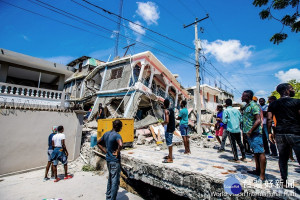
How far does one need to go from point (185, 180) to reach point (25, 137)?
22.2 ft

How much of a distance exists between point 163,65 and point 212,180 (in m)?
11.5

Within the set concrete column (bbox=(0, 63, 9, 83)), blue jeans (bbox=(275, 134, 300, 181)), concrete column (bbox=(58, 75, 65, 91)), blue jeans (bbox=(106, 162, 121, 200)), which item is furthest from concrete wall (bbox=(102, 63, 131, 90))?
blue jeans (bbox=(275, 134, 300, 181))

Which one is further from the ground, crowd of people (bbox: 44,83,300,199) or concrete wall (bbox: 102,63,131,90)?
concrete wall (bbox: 102,63,131,90)

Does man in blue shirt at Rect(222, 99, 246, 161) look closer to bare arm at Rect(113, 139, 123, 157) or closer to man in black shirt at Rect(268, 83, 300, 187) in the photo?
man in black shirt at Rect(268, 83, 300, 187)

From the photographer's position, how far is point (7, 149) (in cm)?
550

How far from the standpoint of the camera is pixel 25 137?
5.96 m

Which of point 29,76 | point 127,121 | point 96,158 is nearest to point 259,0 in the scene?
point 127,121

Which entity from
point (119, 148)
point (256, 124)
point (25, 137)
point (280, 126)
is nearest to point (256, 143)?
point (256, 124)

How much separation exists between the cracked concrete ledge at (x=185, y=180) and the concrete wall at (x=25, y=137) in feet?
15.9

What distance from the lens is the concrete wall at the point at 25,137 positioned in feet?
18.0

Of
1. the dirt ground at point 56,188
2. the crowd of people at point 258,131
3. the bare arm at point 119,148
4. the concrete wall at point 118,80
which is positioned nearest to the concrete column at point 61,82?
the concrete wall at point 118,80

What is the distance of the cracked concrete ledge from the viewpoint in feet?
8.16

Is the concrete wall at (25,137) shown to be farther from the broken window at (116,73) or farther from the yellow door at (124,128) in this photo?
the broken window at (116,73)

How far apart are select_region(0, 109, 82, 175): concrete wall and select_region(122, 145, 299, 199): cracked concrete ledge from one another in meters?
4.85
